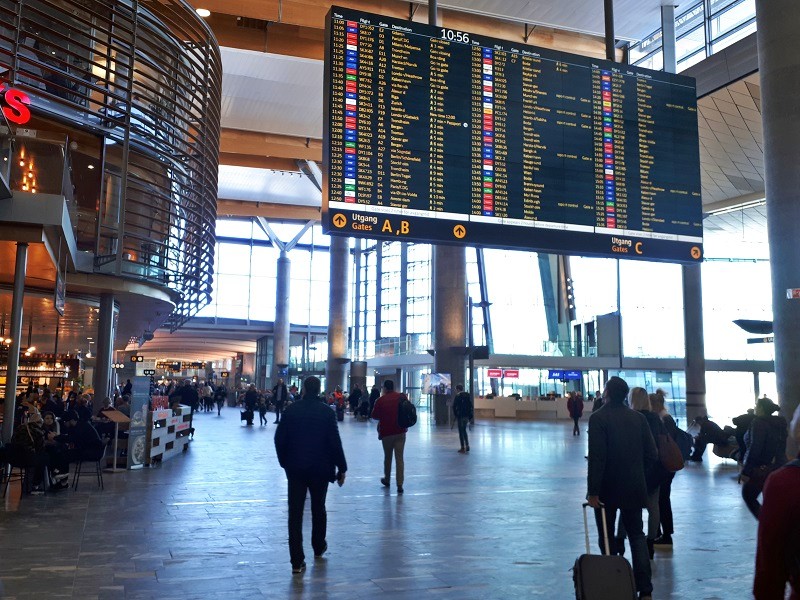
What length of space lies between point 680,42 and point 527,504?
54.0ft

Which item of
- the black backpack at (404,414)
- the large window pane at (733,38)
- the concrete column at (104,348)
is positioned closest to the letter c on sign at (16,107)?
the black backpack at (404,414)

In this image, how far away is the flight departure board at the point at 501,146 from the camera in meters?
9.75

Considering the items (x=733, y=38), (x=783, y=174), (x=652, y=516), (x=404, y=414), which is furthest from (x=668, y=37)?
(x=652, y=516)

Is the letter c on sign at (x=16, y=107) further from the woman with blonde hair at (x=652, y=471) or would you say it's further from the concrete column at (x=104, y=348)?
the woman with blonde hair at (x=652, y=471)

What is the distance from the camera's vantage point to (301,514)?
613cm

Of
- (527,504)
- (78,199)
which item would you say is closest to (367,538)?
(527,504)

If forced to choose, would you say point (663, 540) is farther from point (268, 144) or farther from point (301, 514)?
point (268, 144)

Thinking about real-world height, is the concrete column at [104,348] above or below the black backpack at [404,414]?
above

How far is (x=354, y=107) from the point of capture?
9.78 metres

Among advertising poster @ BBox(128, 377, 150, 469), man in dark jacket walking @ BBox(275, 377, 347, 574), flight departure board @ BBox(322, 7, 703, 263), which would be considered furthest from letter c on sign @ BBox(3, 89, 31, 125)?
man in dark jacket walking @ BBox(275, 377, 347, 574)

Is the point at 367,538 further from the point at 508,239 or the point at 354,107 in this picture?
the point at 354,107

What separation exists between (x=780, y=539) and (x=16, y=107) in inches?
416

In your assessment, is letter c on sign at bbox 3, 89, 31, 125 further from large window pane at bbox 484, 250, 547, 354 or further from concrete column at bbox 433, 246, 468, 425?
large window pane at bbox 484, 250, 547, 354

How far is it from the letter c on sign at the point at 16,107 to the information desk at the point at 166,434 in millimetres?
5487
